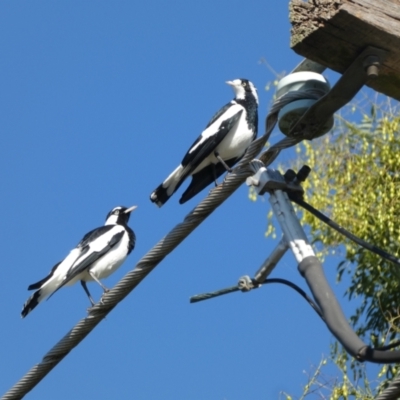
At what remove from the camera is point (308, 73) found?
267 centimetres

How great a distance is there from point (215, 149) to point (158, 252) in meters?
2.62

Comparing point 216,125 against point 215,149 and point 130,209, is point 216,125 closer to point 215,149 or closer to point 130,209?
point 215,149

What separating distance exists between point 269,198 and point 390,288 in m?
3.81

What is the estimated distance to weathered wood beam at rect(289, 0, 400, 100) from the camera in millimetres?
2352

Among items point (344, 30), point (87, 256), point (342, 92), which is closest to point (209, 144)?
point (87, 256)

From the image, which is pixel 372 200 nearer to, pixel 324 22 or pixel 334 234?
pixel 334 234

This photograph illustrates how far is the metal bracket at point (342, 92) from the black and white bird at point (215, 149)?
7.70ft

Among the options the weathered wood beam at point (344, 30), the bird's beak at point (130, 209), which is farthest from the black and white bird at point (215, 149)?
the weathered wood beam at point (344, 30)

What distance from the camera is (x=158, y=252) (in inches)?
116

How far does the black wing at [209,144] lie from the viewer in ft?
17.2

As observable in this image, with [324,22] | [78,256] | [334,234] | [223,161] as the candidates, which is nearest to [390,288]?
[334,234]

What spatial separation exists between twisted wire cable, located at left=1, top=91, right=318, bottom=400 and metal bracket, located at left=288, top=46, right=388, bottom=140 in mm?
51

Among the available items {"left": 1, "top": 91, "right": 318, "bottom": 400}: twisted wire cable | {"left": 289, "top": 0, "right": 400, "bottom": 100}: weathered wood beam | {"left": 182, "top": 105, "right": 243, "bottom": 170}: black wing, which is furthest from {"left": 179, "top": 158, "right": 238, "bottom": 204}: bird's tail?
{"left": 289, "top": 0, "right": 400, "bottom": 100}: weathered wood beam

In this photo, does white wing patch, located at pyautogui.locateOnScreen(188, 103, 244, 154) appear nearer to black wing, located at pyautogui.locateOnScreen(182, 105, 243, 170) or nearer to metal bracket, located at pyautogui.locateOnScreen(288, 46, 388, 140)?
black wing, located at pyautogui.locateOnScreen(182, 105, 243, 170)
